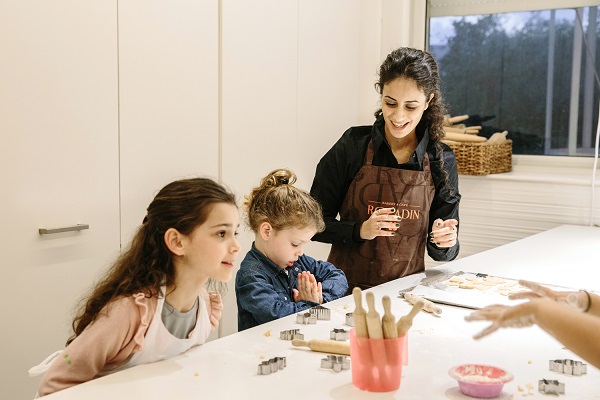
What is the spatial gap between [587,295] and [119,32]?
6.00 feet

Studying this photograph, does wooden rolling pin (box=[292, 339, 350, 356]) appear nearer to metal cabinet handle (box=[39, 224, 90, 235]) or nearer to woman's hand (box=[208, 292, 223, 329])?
woman's hand (box=[208, 292, 223, 329])

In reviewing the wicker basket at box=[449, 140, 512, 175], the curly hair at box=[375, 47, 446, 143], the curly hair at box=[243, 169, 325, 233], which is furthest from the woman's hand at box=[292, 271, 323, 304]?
the wicker basket at box=[449, 140, 512, 175]

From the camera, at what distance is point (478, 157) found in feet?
11.4

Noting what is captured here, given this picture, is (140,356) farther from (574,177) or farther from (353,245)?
(574,177)

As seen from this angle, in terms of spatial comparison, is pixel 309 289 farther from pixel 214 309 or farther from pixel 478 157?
pixel 478 157

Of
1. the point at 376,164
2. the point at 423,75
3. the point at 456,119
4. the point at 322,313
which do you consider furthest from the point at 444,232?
the point at 456,119

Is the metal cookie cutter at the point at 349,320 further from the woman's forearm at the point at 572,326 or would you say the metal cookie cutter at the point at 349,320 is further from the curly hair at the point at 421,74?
the curly hair at the point at 421,74

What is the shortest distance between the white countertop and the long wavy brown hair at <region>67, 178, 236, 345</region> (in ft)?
0.55

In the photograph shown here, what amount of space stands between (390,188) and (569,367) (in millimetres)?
1079

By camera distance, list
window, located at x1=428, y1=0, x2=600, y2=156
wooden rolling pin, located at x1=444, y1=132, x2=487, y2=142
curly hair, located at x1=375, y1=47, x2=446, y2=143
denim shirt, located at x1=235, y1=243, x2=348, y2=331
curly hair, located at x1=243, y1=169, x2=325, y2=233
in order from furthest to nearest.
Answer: window, located at x1=428, y1=0, x2=600, y2=156
wooden rolling pin, located at x1=444, y1=132, x2=487, y2=142
curly hair, located at x1=375, y1=47, x2=446, y2=143
curly hair, located at x1=243, y1=169, x2=325, y2=233
denim shirt, located at x1=235, y1=243, x2=348, y2=331

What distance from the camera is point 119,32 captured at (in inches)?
99.3

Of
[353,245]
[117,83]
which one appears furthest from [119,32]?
[353,245]

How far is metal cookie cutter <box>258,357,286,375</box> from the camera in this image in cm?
139

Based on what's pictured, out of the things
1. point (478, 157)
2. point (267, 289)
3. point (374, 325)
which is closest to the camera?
point (374, 325)
